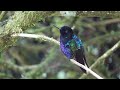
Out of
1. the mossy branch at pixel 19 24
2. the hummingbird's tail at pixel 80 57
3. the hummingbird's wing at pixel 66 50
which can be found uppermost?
the mossy branch at pixel 19 24

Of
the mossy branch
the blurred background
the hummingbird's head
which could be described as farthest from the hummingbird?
the blurred background

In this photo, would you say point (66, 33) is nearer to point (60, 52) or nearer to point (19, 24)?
point (19, 24)

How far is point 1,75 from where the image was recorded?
236 cm

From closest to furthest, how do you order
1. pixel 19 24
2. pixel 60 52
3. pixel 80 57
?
pixel 80 57 → pixel 19 24 → pixel 60 52

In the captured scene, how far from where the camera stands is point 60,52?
2781 millimetres

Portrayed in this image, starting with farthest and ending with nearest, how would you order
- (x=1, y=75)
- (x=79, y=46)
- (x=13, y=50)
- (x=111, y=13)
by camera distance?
(x=13, y=50)
(x=1, y=75)
(x=111, y=13)
(x=79, y=46)

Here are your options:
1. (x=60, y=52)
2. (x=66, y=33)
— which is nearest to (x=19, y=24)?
(x=66, y=33)

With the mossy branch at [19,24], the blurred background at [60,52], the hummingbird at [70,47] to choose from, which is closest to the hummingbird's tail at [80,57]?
the hummingbird at [70,47]

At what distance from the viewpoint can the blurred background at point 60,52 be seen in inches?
101

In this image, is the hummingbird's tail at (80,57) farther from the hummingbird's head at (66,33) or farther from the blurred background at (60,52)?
the blurred background at (60,52)

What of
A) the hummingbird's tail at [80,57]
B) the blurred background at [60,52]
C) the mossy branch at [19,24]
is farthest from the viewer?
the blurred background at [60,52]
